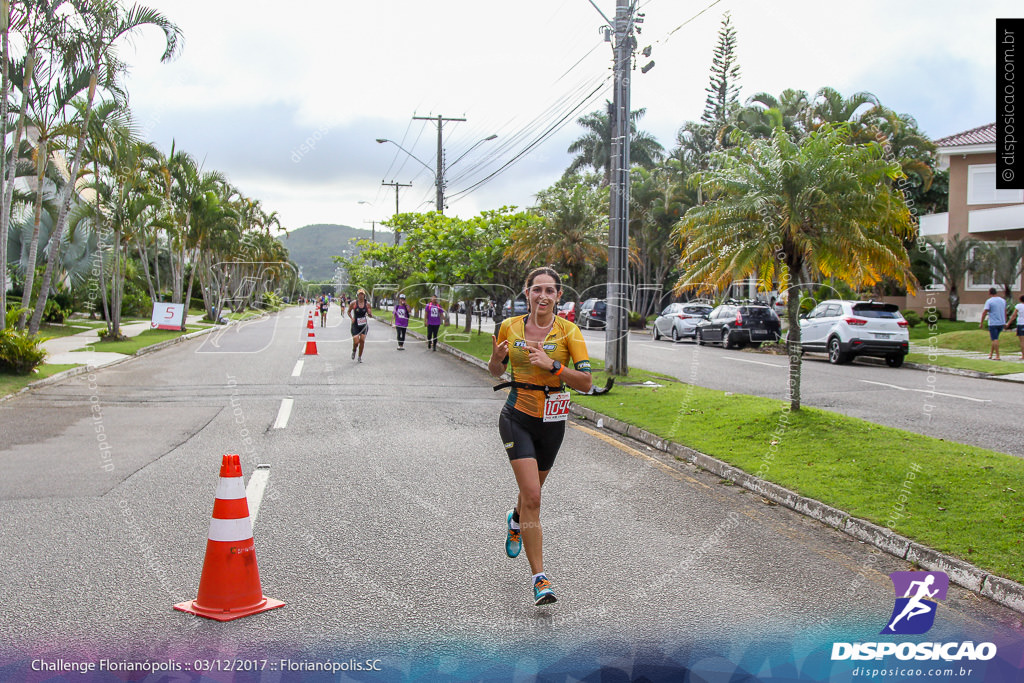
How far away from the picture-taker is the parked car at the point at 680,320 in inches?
1196

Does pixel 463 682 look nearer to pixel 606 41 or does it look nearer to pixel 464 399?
pixel 464 399

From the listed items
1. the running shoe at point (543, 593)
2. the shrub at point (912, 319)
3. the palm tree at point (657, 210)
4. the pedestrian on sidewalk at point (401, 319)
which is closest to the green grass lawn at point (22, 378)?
the pedestrian on sidewalk at point (401, 319)

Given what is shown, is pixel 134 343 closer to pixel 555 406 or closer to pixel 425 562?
pixel 425 562

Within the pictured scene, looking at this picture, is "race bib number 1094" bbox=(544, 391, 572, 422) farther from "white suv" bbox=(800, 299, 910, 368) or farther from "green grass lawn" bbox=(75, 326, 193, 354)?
"green grass lawn" bbox=(75, 326, 193, 354)

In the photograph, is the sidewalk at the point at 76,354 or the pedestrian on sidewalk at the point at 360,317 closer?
the sidewalk at the point at 76,354

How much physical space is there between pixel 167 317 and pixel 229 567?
94.2ft

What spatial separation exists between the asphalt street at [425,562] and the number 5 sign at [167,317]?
69.5ft

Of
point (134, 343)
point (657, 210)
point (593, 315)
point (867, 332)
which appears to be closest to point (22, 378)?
point (134, 343)

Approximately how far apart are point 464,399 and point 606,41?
7.32 m

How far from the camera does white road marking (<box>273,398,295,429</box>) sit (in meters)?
10.8

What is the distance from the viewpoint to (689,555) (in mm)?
5609

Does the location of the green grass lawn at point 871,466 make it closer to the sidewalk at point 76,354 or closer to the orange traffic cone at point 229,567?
the orange traffic cone at point 229,567

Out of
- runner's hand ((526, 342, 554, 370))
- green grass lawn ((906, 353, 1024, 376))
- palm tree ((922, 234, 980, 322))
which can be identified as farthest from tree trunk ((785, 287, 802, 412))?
palm tree ((922, 234, 980, 322))

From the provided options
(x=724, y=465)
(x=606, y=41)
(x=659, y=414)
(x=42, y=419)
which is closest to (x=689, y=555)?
(x=724, y=465)
